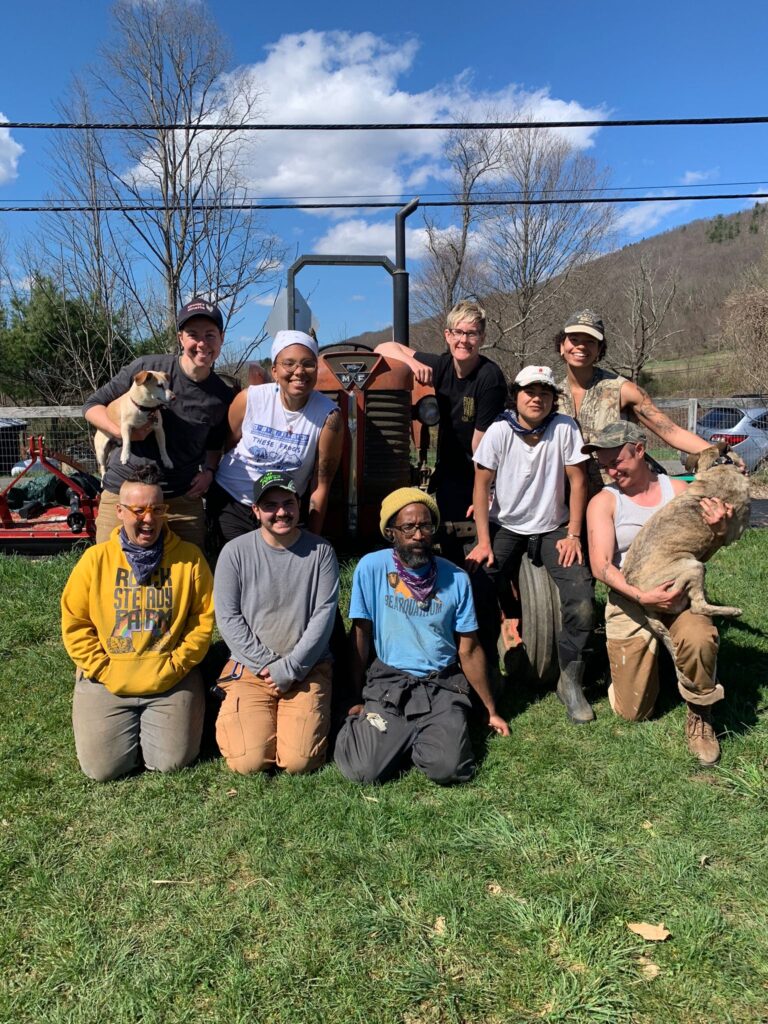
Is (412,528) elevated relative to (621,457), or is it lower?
lower

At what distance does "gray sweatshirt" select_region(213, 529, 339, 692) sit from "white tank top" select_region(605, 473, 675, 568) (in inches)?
56.8

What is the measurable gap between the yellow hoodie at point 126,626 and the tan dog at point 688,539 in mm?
2116

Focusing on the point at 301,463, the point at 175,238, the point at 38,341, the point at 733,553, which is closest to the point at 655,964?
the point at 301,463

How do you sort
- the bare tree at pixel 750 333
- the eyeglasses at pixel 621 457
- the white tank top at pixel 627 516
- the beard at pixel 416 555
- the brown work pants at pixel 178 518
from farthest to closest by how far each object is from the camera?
the bare tree at pixel 750 333 → the brown work pants at pixel 178 518 → the white tank top at pixel 627 516 → the eyeglasses at pixel 621 457 → the beard at pixel 416 555

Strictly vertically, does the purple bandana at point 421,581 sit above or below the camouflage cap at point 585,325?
below

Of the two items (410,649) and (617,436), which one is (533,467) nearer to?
(617,436)

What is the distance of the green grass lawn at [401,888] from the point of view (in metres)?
2.03

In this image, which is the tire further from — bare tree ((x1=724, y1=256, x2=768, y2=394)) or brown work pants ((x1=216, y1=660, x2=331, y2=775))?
bare tree ((x1=724, y1=256, x2=768, y2=394))

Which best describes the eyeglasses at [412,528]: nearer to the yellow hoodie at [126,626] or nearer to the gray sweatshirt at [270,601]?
the gray sweatshirt at [270,601]

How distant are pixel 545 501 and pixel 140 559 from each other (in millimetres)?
2079

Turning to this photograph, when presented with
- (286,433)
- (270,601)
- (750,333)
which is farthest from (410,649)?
(750,333)

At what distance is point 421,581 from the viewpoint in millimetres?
3355

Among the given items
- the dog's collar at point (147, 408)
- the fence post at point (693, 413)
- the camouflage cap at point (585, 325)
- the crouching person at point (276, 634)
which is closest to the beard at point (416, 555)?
the crouching person at point (276, 634)

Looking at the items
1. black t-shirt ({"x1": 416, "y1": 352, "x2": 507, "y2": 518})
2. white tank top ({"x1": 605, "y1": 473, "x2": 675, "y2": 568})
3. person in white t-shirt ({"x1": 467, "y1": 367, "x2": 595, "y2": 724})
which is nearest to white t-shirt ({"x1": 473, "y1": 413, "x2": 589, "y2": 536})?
person in white t-shirt ({"x1": 467, "y1": 367, "x2": 595, "y2": 724})
